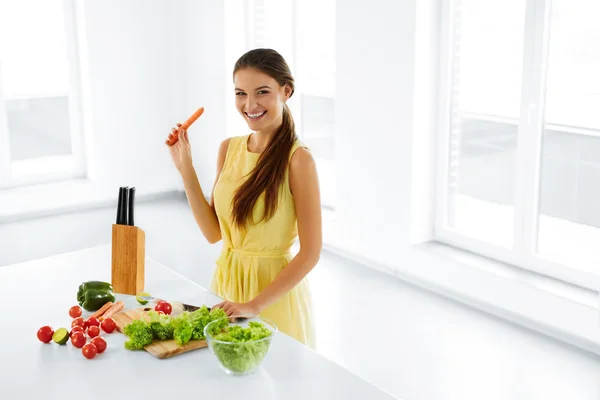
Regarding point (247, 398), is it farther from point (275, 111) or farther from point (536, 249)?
point (536, 249)

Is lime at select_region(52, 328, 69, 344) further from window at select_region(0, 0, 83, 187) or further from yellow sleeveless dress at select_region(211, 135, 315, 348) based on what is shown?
window at select_region(0, 0, 83, 187)

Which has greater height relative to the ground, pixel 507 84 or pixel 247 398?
pixel 507 84

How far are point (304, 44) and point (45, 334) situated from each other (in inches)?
144

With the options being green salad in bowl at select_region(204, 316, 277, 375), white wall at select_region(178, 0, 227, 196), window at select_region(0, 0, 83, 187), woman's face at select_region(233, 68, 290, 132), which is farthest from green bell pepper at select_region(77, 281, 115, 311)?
window at select_region(0, 0, 83, 187)

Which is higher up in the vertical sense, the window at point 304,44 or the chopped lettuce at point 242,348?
the window at point 304,44

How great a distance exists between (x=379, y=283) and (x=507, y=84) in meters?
1.36

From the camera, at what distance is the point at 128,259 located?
7.93 feet

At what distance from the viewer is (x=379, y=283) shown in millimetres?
4609

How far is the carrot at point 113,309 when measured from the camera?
2226 millimetres

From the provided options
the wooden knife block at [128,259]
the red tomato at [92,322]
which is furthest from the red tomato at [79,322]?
the wooden knife block at [128,259]

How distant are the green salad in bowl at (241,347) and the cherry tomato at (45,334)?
453mm

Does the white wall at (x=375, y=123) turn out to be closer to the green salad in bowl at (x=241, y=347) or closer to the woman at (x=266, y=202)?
the woman at (x=266, y=202)

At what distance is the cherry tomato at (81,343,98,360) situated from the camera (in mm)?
1996

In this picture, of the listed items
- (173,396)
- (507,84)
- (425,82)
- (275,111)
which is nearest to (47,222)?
(425,82)
